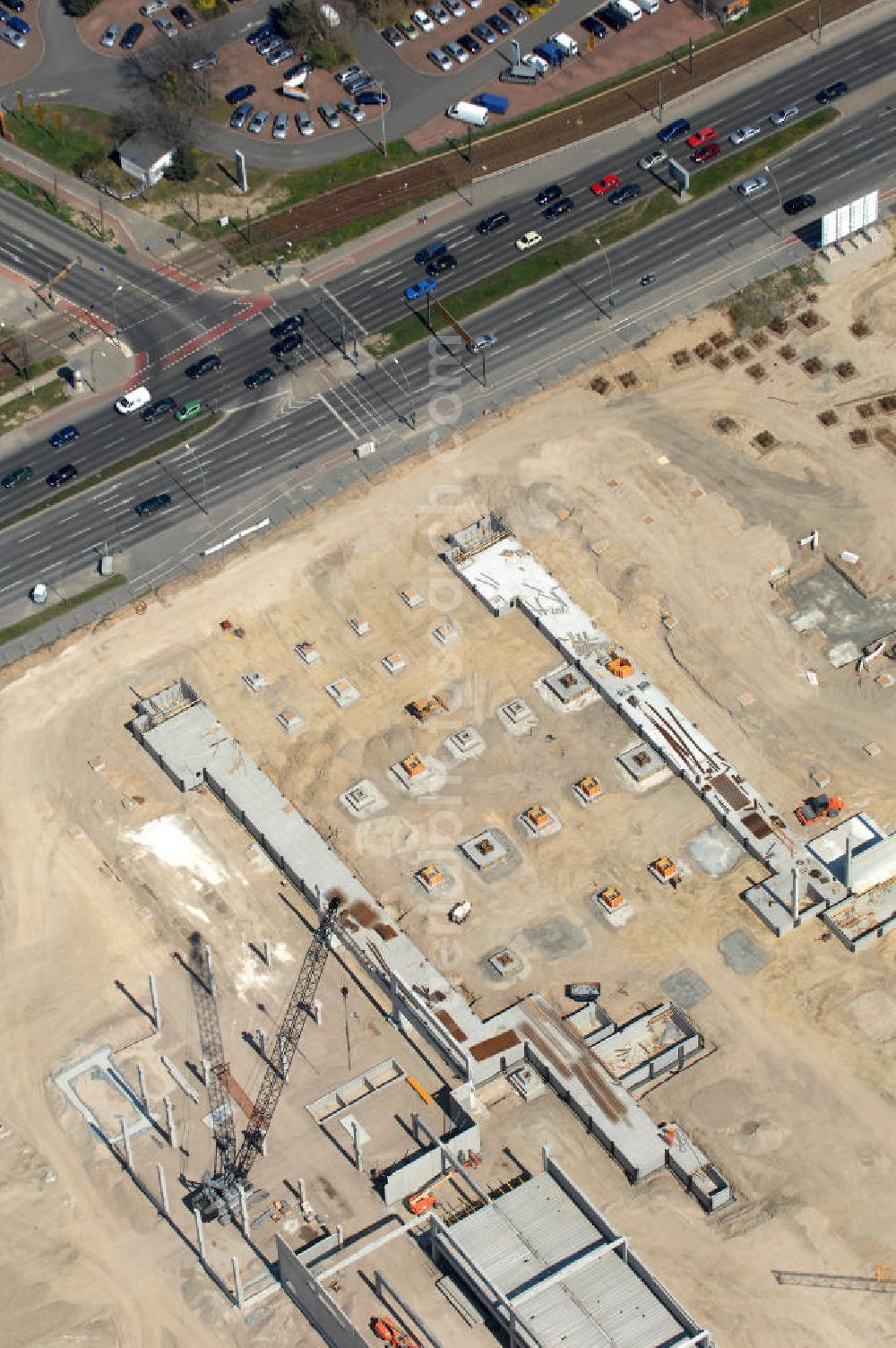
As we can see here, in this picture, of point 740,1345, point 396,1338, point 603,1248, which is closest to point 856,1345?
point 740,1345

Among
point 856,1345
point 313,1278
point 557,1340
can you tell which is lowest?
point 856,1345

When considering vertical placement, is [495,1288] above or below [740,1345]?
above

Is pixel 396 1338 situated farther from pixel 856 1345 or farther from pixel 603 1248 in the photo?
pixel 856 1345

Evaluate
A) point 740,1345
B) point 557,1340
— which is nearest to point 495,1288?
point 557,1340

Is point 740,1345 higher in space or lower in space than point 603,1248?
lower

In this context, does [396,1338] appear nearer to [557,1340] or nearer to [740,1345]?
[557,1340]

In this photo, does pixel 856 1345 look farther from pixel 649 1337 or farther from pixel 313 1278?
pixel 313 1278

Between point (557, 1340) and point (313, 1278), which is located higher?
point (313, 1278)
